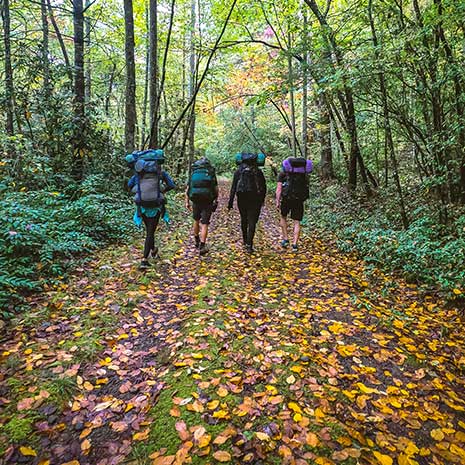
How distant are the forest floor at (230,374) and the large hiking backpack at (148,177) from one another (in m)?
1.38

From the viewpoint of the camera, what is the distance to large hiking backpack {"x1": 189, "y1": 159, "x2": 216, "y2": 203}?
6.93 metres

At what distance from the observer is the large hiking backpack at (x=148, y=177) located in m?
5.99

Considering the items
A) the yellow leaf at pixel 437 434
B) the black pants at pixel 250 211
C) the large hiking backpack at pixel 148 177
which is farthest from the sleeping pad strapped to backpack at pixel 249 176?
the yellow leaf at pixel 437 434

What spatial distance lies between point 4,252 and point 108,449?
13.3 feet

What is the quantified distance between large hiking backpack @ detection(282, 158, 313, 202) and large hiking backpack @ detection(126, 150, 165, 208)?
297 centimetres

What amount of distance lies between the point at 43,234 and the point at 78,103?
4850 millimetres

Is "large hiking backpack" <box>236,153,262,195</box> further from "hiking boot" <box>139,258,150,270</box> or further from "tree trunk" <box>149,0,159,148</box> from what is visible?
"tree trunk" <box>149,0,159,148</box>

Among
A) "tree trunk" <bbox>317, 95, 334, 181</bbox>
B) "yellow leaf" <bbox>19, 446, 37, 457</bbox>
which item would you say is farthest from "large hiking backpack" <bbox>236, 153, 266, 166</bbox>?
"tree trunk" <bbox>317, 95, 334, 181</bbox>

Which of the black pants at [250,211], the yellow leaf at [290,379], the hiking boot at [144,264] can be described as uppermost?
the black pants at [250,211]

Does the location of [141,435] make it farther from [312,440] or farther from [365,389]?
[365,389]

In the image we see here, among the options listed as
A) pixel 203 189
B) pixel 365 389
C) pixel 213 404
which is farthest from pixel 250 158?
pixel 213 404

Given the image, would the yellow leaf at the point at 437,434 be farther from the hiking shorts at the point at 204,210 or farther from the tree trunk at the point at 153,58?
the tree trunk at the point at 153,58

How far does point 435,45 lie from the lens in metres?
6.93

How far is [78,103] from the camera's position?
914 centimetres
